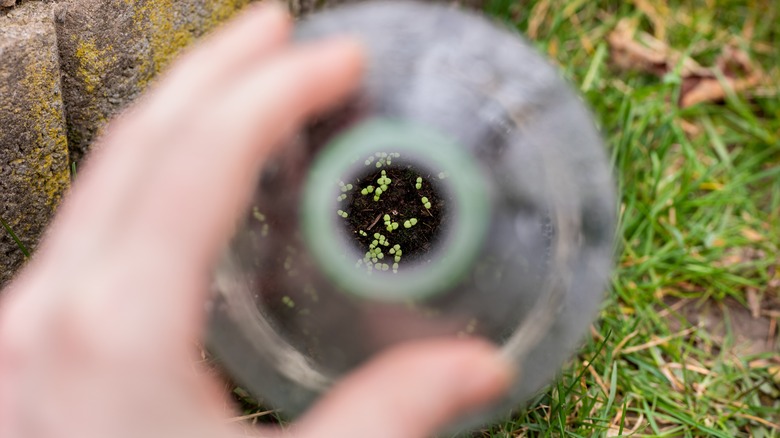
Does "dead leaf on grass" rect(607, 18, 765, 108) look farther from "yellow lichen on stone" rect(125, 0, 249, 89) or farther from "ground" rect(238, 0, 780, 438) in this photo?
"yellow lichen on stone" rect(125, 0, 249, 89)

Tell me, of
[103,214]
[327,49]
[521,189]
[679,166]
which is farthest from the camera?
[679,166]

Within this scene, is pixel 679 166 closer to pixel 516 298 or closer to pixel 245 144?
pixel 516 298

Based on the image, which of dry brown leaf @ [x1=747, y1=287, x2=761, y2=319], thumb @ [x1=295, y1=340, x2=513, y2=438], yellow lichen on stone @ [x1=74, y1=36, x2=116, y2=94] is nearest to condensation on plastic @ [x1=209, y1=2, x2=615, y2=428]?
thumb @ [x1=295, y1=340, x2=513, y2=438]

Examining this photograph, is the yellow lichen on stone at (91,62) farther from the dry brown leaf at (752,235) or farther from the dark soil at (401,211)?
the dry brown leaf at (752,235)

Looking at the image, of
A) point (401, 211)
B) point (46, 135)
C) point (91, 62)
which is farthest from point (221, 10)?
point (401, 211)

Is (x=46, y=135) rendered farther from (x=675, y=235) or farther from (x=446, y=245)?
(x=675, y=235)

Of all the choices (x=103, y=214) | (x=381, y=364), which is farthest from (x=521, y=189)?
(x=103, y=214)
